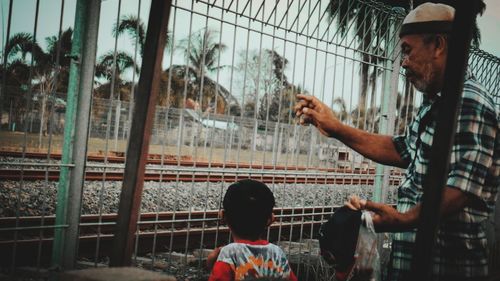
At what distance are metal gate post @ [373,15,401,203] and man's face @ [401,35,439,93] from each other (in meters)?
3.41

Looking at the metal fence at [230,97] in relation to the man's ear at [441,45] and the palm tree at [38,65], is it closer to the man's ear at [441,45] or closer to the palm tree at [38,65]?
the palm tree at [38,65]

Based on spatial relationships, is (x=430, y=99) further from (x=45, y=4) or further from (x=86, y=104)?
(x=45, y=4)

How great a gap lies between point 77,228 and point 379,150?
82.4 inches

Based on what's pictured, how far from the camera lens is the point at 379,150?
283 centimetres

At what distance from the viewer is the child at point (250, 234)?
2.71 metres

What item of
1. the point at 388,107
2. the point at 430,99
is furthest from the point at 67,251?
the point at 388,107

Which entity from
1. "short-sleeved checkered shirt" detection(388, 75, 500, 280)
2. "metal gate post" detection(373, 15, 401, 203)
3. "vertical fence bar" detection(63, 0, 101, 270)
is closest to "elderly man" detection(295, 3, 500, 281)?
"short-sleeved checkered shirt" detection(388, 75, 500, 280)

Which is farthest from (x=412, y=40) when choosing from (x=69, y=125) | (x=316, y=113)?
(x=69, y=125)

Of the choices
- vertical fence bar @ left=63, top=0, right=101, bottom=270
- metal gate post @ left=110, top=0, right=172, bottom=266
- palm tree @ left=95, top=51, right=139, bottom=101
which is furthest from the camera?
palm tree @ left=95, top=51, right=139, bottom=101

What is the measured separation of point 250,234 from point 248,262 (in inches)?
6.7

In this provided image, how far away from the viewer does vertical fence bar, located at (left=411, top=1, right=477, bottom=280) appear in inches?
59.1

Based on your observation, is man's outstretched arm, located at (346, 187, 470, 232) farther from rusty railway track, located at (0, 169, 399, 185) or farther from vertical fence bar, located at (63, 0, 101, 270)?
rusty railway track, located at (0, 169, 399, 185)

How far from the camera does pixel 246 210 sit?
2.80 metres

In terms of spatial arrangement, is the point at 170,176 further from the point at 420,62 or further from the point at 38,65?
the point at 420,62
